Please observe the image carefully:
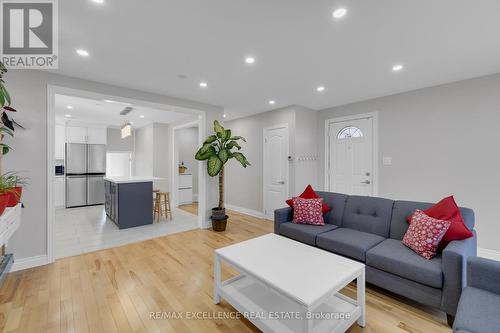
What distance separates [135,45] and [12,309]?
9.00 feet

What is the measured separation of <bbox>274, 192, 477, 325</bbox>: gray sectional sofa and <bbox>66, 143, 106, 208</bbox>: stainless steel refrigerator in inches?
237

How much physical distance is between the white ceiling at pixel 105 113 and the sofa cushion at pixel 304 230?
11.1 feet

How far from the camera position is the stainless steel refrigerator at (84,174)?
6.19m

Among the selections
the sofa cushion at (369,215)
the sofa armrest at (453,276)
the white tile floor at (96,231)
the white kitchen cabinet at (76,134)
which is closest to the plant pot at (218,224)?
the white tile floor at (96,231)

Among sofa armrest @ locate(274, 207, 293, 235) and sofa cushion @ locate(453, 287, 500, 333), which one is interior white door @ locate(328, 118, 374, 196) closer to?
sofa armrest @ locate(274, 207, 293, 235)

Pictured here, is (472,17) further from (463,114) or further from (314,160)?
(314,160)

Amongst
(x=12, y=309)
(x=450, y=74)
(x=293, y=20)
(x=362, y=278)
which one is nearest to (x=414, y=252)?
(x=362, y=278)

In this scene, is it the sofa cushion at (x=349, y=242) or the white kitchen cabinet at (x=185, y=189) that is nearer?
the sofa cushion at (x=349, y=242)

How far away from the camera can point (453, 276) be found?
1.72 metres

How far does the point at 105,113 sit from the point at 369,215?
239 inches

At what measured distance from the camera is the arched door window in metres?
4.42

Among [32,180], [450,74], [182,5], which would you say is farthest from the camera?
[450,74]

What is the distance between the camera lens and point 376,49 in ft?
7.82

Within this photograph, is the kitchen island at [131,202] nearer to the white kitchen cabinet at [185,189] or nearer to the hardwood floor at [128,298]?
the hardwood floor at [128,298]
